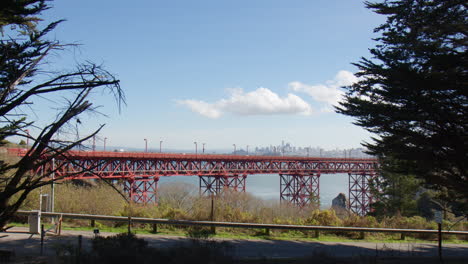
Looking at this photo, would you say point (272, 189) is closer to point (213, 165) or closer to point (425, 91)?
point (213, 165)

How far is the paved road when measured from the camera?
35.8 ft

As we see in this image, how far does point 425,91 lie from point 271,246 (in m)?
7.04

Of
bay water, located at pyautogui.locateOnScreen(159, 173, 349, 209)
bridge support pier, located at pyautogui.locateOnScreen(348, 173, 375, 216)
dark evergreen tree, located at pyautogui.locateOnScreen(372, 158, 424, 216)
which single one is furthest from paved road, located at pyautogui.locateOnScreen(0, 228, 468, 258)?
bridge support pier, located at pyautogui.locateOnScreen(348, 173, 375, 216)

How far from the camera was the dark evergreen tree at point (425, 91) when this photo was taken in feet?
32.3

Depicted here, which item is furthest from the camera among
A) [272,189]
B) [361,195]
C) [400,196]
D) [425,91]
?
[272,189]

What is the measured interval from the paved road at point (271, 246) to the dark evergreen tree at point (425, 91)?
8.67 ft

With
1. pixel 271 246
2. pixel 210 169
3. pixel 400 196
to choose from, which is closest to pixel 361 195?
pixel 210 169

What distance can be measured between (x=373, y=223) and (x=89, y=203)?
1359 cm

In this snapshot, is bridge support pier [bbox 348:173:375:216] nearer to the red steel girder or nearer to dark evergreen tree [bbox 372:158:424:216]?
the red steel girder

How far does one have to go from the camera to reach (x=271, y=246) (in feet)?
41.3

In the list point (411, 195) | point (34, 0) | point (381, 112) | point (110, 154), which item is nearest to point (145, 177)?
point (110, 154)

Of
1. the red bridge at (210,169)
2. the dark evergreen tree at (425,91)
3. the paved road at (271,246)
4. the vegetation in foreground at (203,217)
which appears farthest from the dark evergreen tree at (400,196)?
the dark evergreen tree at (425,91)

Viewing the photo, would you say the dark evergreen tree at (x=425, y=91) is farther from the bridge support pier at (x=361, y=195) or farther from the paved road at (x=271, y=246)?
the bridge support pier at (x=361, y=195)

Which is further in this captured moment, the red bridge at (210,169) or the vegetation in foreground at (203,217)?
the red bridge at (210,169)
